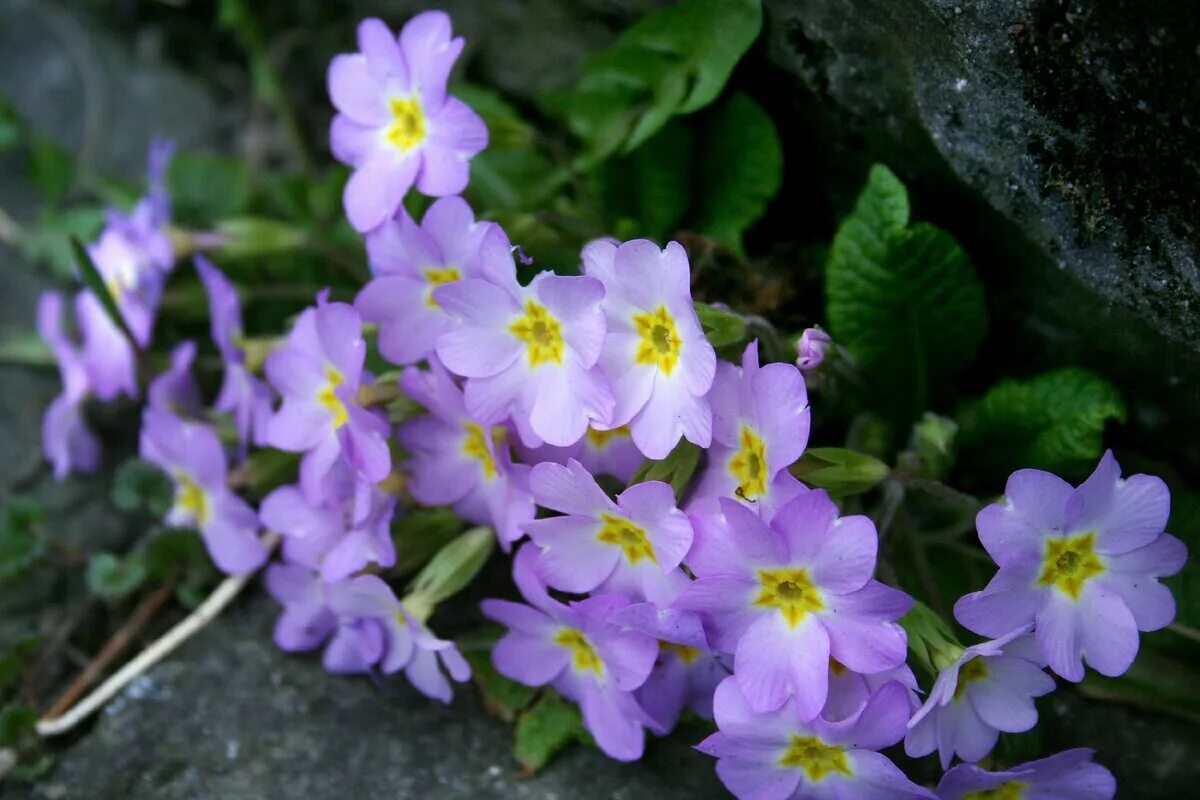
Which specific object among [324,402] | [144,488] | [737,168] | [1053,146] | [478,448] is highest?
[1053,146]

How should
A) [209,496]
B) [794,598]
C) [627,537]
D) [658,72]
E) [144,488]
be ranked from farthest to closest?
[144,488], [209,496], [658,72], [627,537], [794,598]

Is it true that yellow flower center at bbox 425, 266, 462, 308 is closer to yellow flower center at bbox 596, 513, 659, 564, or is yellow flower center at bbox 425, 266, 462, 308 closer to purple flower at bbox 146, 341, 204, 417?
yellow flower center at bbox 596, 513, 659, 564

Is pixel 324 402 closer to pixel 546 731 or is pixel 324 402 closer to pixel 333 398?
pixel 333 398

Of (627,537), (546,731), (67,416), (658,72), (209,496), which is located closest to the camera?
(627,537)

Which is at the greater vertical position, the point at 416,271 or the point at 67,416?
the point at 416,271

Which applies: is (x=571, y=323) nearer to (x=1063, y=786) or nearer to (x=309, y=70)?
(x=1063, y=786)

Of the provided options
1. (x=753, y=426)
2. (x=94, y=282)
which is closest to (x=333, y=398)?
(x=94, y=282)
